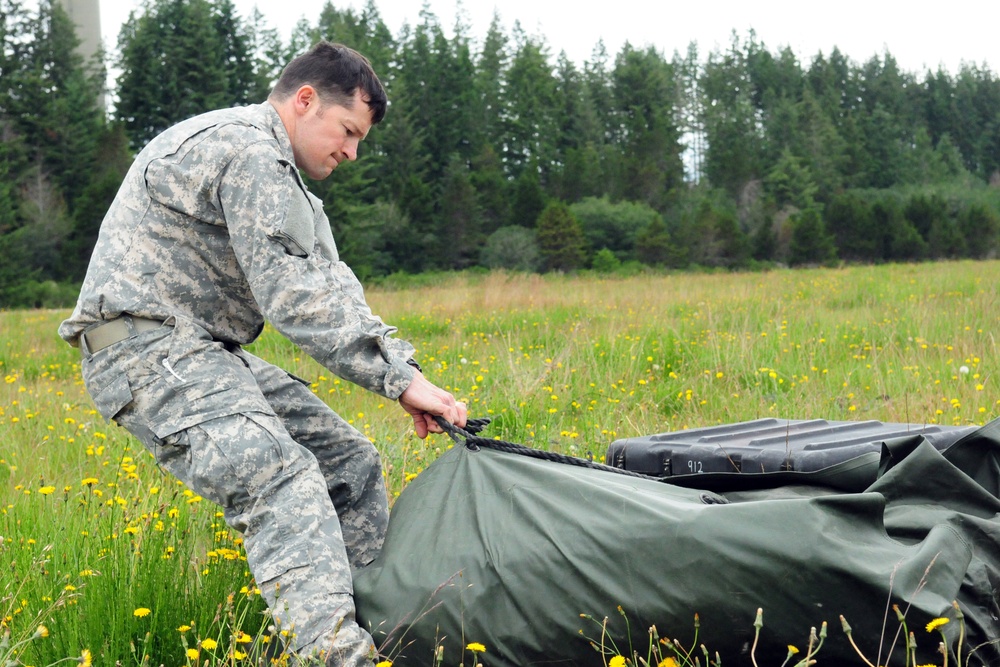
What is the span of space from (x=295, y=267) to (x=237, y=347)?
16.5 inches

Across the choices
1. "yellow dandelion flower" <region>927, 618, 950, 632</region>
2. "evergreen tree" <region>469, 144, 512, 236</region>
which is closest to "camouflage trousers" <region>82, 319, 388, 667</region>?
"yellow dandelion flower" <region>927, 618, 950, 632</region>

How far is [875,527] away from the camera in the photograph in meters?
1.97

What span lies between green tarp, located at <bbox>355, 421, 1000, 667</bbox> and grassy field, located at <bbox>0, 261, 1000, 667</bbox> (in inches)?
16.9

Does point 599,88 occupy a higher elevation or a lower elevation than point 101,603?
higher

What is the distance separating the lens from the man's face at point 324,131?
259 centimetres

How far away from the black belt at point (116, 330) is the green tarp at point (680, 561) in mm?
778

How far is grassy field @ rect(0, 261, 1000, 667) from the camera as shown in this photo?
236cm

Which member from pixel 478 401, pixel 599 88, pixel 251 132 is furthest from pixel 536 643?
pixel 599 88

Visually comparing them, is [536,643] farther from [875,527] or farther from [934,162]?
[934,162]

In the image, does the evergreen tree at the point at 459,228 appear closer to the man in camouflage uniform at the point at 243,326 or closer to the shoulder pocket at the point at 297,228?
the man in camouflage uniform at the point at 243,326

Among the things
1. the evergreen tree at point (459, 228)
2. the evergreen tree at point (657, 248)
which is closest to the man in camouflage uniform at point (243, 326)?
the evergreen tree at point (459, 228)

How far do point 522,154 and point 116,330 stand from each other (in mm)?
54959

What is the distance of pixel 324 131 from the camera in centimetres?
261

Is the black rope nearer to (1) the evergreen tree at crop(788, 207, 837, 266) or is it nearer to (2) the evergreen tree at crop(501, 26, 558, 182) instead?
(1) the evergreen tree at crop(788, 207, 837, 266)
